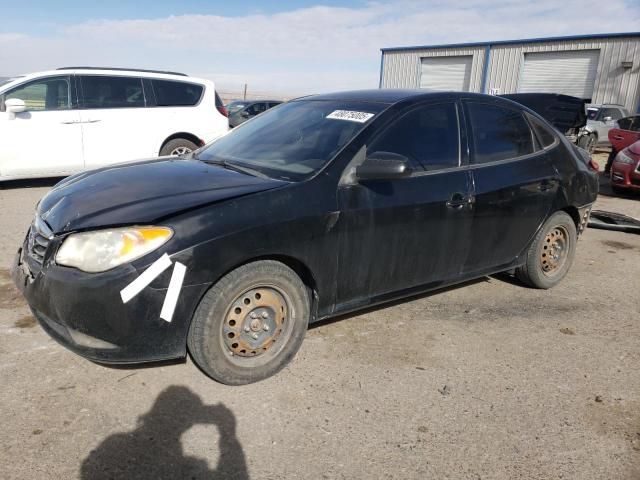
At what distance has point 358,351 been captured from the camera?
131 inches

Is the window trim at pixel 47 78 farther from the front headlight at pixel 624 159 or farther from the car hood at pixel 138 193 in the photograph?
the front headlight at pixel 624 159

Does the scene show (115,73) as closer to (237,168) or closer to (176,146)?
(176,146)

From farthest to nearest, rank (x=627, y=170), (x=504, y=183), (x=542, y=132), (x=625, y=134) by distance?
(x=625, y=134) → (x=627, y=170) → (x=542, y=132) → (x=504, y=183)

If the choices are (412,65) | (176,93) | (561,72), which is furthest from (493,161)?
(412,65)

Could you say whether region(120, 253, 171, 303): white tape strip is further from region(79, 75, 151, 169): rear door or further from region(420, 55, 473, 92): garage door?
region(420, 55, 473, 92): garage door

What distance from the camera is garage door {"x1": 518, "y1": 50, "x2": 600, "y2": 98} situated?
23.1 metres

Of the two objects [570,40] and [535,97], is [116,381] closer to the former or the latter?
[535,97]

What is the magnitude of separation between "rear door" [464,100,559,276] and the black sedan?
0.04 ft

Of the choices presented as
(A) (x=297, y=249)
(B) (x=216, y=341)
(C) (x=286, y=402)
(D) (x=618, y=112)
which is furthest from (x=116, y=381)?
(D) (x=618, y=112)

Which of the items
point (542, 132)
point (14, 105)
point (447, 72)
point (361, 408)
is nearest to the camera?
point (361, 408)

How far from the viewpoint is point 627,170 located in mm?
9148

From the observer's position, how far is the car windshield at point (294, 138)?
3.16 meters

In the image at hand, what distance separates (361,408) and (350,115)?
1.83 meters

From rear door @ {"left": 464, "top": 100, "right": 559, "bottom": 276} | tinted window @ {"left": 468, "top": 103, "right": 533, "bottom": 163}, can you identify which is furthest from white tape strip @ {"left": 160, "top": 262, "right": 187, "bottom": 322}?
tinted window @ {"left": 468, "top": 103, "right": 533, "bottom": 163}
